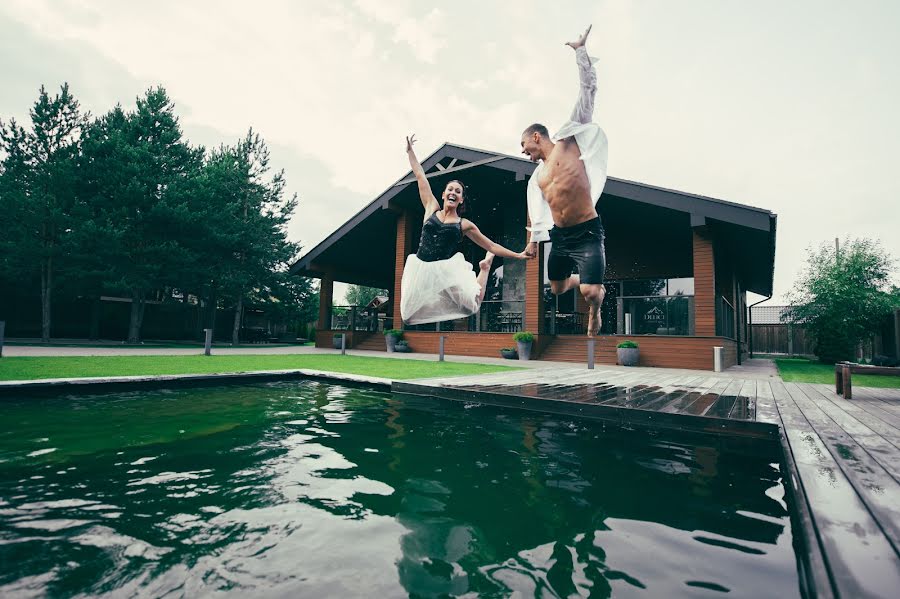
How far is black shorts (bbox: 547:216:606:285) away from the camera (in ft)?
8.73

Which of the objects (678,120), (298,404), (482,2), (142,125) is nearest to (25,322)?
(142,125)

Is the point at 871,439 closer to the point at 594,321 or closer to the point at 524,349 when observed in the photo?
the point at 594,321

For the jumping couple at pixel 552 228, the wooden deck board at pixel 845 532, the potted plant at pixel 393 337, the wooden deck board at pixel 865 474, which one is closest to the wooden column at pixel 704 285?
the wooden deck board at pixel 865 474

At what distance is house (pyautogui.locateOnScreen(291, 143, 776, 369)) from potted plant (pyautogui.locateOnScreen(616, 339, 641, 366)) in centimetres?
Result: 29

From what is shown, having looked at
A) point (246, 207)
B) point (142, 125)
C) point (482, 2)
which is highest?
point (142, 125)

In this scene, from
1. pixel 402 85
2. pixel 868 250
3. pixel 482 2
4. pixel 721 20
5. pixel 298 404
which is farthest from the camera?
pixel 868 250

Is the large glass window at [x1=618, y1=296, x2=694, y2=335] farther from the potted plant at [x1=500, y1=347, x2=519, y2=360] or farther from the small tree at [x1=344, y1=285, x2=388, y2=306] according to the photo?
the small tree at [x1=344, y1=285, x2=388, y2=306]

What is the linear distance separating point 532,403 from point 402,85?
462 cm

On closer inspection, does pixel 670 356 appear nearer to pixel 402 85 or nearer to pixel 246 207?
pixel 402 85

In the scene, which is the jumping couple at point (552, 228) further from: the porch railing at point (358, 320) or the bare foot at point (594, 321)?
the porch railing at point (358, 320)

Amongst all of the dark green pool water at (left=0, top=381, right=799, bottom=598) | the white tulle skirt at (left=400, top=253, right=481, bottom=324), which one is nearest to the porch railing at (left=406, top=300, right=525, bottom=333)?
the dark green pool water at (left=0, top=381, right=799, bottom=598)

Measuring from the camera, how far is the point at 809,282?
52.2 ft

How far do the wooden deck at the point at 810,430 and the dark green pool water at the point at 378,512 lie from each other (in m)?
0.23

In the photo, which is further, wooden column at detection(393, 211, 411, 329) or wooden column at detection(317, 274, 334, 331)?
wooden column at detection(317, 274, 334, 331)
